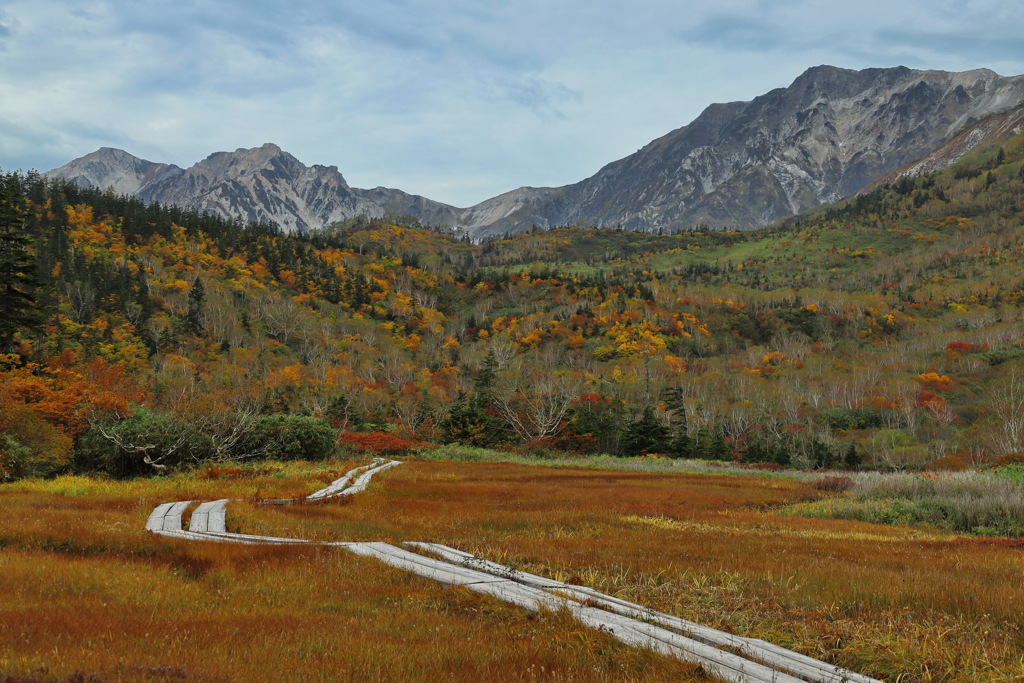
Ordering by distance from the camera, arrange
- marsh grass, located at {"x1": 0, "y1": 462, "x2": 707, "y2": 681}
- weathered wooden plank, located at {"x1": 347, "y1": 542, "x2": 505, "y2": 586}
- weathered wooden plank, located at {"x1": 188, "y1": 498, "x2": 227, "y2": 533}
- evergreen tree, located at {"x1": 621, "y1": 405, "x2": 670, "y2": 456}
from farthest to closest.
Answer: evergreen tree, located at {"x1": 621, "y1": 405, "x2": 670, "y2": 456} < weathered wooden plank, located at {"x1": 188, "y1": 498, "x2": 227, "y2": 533} < weathered wooden plank, located at {"x1": 347, "y1": 542, "x2": 505, "y2": 586} < marsh grass, located at {"x1": 0, "y1": 462, "x2": 707, "y2": 681}

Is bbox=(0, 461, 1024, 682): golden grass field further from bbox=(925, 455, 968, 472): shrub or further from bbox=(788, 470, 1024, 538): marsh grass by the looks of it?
bbox=(925, 455, 968, 472): shrub

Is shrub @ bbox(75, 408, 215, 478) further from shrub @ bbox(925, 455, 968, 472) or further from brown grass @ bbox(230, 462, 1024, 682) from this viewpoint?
shrub @ bbox(925, 455, 968, 472)

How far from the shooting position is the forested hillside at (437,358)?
3678 cm

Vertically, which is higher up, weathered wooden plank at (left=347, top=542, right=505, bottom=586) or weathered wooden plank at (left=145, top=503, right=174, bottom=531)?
weathered wooden plank at (left=347, top=542, right=505, bottom=586)

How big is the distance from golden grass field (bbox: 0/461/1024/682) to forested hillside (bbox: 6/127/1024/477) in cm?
2144

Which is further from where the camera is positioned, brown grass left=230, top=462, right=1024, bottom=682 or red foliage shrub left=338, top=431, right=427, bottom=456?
red foliage shrub left=338, top=431, right=427, bottom=456

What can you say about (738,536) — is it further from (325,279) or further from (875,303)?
(875,303)

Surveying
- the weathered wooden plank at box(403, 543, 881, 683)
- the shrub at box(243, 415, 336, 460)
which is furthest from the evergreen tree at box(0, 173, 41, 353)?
the weathered wooden plank at box(403, 543, 881, 683)

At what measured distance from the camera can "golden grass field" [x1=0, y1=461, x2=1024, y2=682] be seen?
555 centimetres

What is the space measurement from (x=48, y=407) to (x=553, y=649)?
108 ft

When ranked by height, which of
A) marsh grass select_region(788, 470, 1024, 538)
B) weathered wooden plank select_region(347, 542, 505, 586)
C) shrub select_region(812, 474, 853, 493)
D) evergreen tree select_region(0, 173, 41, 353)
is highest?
evergreen tree select_region(0, 173, 41, 353)

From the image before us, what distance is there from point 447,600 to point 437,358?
130951 mm

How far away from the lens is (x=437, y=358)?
453ft

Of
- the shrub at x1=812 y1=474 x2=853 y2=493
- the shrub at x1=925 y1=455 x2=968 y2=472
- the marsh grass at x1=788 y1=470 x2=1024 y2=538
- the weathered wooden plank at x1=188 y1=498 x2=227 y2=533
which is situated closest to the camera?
the weathered wooden plank at x1=188 y1=498 x2=227 y2=533
